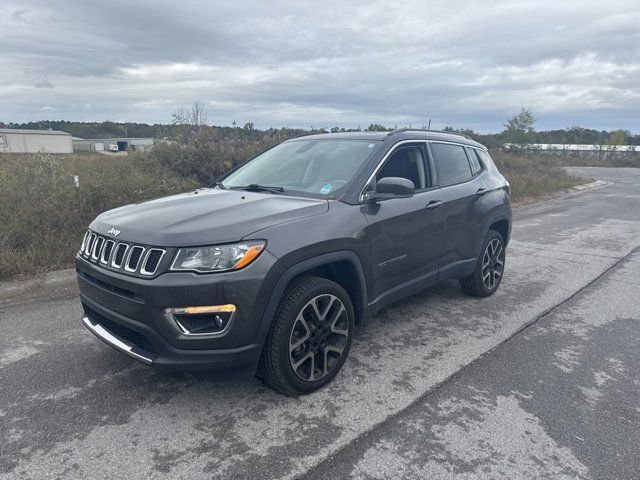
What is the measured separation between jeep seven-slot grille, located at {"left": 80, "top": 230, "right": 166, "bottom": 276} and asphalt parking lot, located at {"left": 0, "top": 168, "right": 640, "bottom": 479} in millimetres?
815

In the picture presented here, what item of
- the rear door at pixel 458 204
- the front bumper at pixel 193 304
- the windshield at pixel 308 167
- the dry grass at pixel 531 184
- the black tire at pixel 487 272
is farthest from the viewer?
the dry grass at pixel 531 184

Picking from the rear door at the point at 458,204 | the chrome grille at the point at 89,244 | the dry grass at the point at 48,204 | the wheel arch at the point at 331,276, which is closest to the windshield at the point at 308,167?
the wheel arch at the point at 331,276

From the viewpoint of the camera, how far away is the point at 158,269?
2.72m

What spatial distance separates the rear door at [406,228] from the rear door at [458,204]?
16 cm

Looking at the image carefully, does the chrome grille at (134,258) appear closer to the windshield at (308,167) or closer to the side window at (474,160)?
the windshield at (308,167)

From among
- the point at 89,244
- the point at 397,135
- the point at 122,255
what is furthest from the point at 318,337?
the point at 397,135

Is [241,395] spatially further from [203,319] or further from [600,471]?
[600,471]

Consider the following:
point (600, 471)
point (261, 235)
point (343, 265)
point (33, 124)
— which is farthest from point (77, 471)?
point (33, 124)

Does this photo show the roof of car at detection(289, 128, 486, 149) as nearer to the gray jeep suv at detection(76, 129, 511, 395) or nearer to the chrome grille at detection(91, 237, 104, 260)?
the gray jeep suv at detection(76, 129, 511, 395)

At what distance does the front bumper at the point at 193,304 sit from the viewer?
2.67 meters

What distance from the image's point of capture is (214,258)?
2.74 m

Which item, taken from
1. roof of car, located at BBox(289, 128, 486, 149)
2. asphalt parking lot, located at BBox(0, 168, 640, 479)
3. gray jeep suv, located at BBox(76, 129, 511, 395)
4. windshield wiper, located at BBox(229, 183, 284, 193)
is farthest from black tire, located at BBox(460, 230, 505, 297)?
windshield wiper, located at BBox(229, 183, 284, 193)

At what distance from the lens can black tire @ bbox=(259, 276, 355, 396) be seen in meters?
2.96

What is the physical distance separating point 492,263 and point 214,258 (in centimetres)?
370
